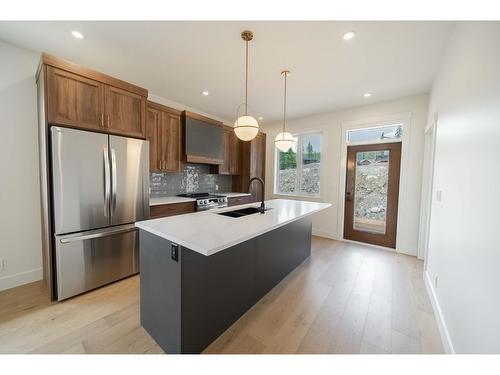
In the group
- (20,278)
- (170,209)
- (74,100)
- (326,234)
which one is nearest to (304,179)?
(326,234)

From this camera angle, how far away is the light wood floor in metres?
1.51

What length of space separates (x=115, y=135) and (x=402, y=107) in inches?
176

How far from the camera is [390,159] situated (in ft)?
11.7

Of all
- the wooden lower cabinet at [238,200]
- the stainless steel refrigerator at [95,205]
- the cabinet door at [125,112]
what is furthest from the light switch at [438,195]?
the cabinet door at [125,112]

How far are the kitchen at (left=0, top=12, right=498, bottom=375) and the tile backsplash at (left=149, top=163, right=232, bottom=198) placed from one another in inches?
5.2

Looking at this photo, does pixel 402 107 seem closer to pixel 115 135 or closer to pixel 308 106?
pixel 308 106

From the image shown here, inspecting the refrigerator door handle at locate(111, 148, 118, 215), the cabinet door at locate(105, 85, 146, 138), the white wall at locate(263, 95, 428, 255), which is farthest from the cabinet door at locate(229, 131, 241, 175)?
the refrigerator door handle at locate(111, 148, 118, 215)

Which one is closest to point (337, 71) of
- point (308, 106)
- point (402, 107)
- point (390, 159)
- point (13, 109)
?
point (308, 106)

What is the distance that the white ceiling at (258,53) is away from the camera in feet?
5.98

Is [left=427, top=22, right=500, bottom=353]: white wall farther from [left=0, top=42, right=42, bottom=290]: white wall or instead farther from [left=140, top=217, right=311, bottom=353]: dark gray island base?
[left=0, top=42, right=42, bottom=290]: white wall

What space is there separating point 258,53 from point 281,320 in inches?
110

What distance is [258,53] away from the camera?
7.18 ft

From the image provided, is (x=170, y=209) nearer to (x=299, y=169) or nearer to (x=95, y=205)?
(x=95, y=205)
